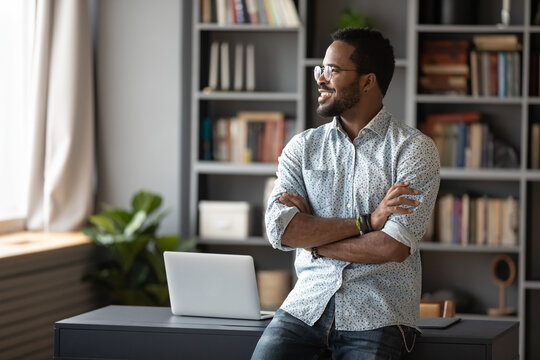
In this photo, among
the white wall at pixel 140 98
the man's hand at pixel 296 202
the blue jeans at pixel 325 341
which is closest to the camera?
the blue jeans at pixel 325 341

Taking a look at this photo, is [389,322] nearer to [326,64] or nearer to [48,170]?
[326,64]

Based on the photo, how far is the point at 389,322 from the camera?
92.0 inches

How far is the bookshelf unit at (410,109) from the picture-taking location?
479 cm

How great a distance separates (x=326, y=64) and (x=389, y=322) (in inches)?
31.6

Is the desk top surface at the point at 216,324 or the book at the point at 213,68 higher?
the book at the point at 213,68

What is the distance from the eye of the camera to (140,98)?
208 inches

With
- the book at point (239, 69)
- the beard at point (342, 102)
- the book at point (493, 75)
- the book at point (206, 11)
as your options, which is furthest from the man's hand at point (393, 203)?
the book at point (206, 11)

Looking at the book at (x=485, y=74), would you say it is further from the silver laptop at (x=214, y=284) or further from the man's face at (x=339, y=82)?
the silver laptop at (x=214, y=284)

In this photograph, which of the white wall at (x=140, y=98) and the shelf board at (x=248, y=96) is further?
the white wall at (x=140, y=98)

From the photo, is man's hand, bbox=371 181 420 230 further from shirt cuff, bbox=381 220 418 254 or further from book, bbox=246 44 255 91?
book, bbox=246 44 255 91

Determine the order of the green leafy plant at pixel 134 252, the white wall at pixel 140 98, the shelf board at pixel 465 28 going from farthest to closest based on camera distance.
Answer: the white wall at pixel 140 98 → the shelf board at pixel 465 28 → the green leafy plant at pixel 134 252

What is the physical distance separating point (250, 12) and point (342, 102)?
2.47 metres

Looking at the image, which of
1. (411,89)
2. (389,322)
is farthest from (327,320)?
(411,89)

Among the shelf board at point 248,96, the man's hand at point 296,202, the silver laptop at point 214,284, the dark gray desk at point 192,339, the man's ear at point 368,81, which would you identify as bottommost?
the dark gray desk at point 192,339
